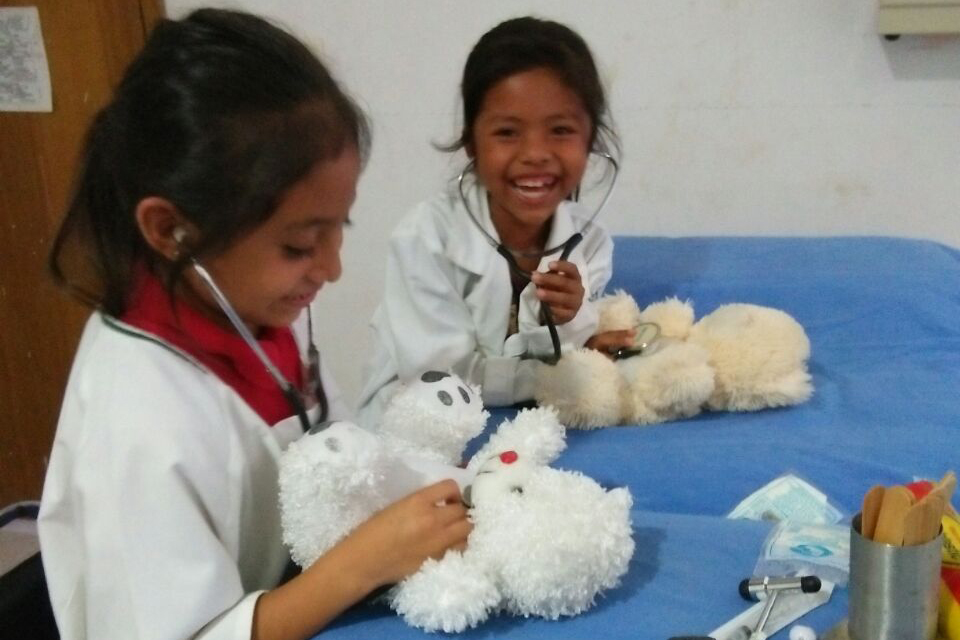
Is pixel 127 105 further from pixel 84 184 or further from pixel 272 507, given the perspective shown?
pixel 272 507

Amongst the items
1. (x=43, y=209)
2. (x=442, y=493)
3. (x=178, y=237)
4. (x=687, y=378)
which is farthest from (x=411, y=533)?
(x=43, y=209)

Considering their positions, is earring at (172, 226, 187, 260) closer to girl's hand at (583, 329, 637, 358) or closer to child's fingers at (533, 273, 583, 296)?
child's fingers at (533, 273, 583, 296)

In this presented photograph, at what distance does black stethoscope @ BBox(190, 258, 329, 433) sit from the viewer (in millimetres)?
826

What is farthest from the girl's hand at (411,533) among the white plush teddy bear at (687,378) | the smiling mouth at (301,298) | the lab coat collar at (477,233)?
the lab coat collar at (477,233)

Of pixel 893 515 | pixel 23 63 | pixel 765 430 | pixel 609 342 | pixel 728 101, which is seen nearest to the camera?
pixel 893 515

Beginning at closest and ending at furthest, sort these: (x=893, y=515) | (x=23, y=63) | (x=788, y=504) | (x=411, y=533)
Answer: (x=893, y=515) → (x=411, y=533) → (x=788, y=504) → (x=23, y=63)

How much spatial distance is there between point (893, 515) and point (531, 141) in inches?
31.5

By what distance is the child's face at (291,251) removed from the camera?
32.2 inches

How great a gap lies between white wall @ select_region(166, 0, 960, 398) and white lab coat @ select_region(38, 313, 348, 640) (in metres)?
0.95

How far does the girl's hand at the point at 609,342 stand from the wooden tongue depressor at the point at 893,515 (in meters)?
0.75

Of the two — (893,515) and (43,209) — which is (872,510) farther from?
(43,209)

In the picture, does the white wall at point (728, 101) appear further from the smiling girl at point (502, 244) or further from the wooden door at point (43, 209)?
the smiling girl at point (502, 244)

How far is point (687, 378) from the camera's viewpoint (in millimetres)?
1247

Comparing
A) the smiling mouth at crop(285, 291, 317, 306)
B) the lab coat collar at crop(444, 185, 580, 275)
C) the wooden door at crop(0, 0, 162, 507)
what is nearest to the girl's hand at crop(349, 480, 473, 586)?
the smiling mouth at crop(285, 291, 317, 306)
